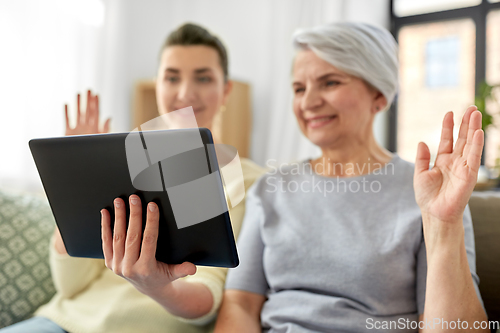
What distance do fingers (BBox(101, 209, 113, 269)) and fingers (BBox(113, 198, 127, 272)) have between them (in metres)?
0.01

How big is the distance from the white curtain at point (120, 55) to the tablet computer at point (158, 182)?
158 centimetres

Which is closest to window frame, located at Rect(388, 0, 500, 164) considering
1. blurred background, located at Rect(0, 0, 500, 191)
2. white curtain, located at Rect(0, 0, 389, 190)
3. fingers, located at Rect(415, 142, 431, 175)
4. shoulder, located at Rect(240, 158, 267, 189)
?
blurred background, located at Rect(0, 0, 500, 191)

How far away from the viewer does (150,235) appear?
65cm

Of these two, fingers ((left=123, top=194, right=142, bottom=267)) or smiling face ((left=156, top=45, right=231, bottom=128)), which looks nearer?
fingers ((left=123, top=194, right=142, bottom=267))

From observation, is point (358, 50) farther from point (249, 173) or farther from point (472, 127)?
point (249, 173)

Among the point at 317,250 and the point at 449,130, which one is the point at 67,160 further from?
the point at 449,130

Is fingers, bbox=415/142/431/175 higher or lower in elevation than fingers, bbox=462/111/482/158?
lower

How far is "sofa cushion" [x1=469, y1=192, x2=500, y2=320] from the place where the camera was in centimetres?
94

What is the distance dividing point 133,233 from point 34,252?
0.76 meters

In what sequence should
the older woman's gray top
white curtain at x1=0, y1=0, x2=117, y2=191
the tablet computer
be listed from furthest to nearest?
white curtain at x1=0, y1=0, x2=117, y2=191, the older woman's gray top, the tablet computer

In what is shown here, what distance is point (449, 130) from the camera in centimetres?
75

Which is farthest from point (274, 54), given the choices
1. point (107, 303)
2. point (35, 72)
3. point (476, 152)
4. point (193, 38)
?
point (476, 152)

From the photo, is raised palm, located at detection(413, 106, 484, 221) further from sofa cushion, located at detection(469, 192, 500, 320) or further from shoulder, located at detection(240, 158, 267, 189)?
shoulder, located at detection(240, 158, 267, 189)

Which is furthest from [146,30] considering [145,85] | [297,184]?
[297,184]
